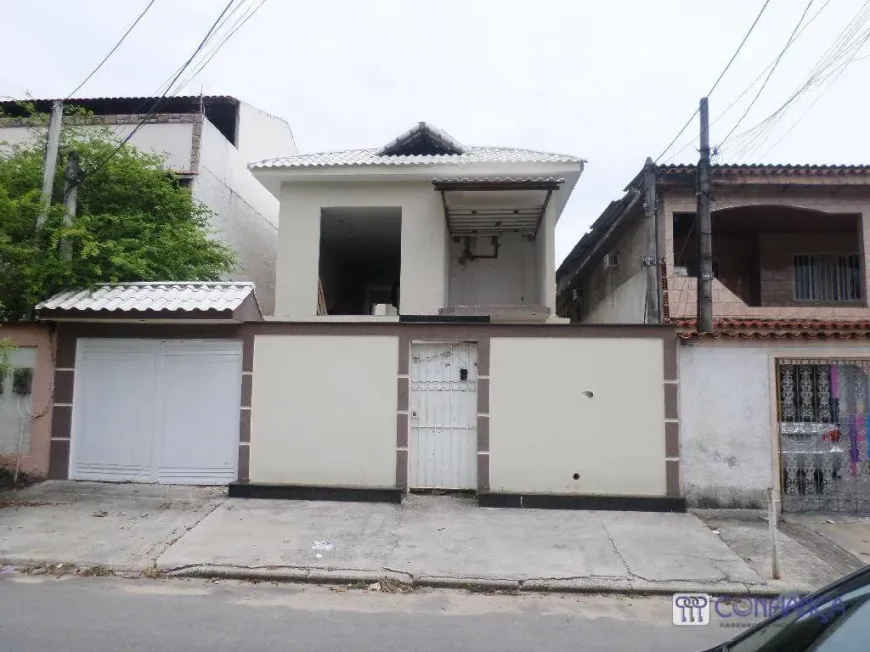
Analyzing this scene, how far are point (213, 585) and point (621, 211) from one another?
34.8 feet

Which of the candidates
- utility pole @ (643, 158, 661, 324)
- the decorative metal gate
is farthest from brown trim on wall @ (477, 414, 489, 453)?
utility pole @ (643, 158, 661, 324)

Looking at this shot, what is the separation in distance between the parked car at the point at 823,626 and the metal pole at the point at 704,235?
599 centimetres

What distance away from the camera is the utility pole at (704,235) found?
305 inches

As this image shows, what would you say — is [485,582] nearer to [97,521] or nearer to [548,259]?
[97,521]

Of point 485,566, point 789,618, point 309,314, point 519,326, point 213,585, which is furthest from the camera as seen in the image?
point 309,314

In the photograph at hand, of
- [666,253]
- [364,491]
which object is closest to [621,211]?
[666,253]

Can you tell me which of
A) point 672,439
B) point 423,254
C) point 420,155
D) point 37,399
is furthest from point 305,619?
point 420,155

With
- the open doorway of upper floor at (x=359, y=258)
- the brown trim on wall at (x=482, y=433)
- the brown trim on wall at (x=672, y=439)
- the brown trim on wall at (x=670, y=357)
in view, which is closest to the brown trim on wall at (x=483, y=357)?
the brown trim on wall at (x=482, y=433)

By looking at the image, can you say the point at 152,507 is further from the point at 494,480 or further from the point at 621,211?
the point at 621,211

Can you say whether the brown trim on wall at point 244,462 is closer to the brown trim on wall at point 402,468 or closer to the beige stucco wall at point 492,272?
the brown trim on wall at point 402,468

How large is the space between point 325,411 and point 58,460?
389cm

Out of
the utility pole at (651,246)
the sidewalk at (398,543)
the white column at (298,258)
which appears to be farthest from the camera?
the white column at (298,258)

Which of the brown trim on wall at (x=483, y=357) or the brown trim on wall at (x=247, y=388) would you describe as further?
the brown trim on wall at (x=247, y=388)

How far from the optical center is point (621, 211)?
12.2m
